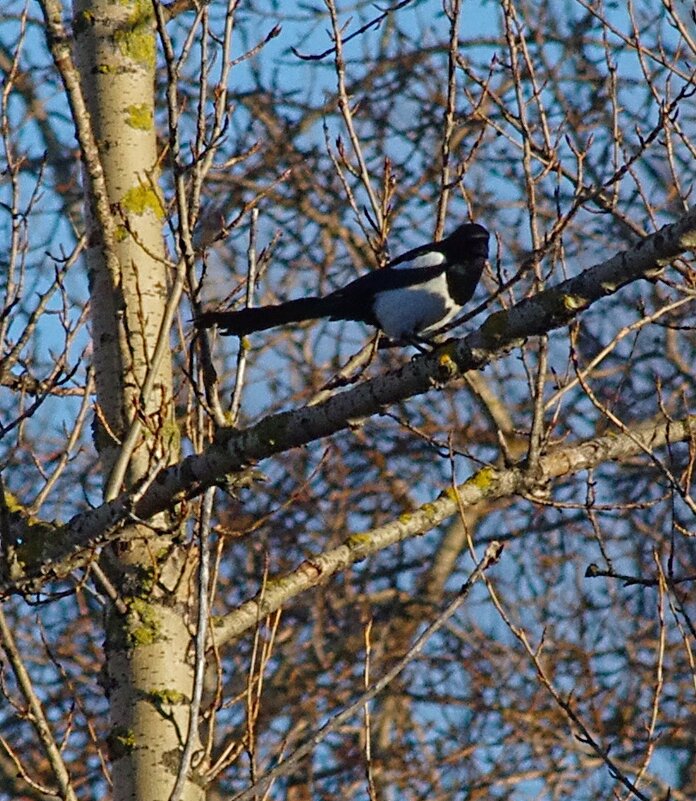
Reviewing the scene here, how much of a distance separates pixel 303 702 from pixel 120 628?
18.1ft

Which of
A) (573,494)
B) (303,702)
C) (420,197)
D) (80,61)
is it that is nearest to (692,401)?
(573,494)

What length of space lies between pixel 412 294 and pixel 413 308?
1.9 inches

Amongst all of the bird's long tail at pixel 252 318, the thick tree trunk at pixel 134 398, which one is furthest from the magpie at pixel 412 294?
the thick tree trunk at pixel 134 398

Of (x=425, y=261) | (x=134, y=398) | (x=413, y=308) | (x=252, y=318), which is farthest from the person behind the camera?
(x=425, y=261)

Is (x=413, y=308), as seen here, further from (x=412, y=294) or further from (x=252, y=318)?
(x=252, y=318)

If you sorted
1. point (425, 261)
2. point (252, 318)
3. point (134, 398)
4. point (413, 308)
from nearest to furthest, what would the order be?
point (134, 398), point (252, 318), point (413, 308), point (425, 261)

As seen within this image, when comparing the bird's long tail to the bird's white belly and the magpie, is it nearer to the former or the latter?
the magpie

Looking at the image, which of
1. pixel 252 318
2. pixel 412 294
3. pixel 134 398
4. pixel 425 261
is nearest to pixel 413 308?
pixel 412 294

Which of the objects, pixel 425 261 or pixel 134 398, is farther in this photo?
pixel 425 261

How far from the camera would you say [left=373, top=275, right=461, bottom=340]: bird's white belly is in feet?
13.1

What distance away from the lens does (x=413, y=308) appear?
4051 millimetres

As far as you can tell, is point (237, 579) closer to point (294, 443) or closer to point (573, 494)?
point (573, 494)

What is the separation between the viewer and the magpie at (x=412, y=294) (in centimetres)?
399

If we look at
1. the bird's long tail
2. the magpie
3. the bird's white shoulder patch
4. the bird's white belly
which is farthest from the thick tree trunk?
the bird's white shoulder patch
